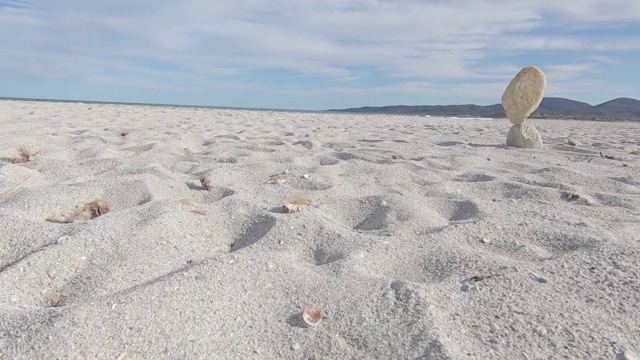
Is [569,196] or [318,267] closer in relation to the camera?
[318,267]

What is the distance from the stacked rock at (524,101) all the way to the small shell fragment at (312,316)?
3672mm

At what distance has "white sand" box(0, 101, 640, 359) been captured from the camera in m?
1.12

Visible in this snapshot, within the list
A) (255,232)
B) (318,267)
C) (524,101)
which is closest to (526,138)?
(524,101)

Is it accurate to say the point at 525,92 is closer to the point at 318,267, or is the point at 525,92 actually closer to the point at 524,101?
the point at 524,101

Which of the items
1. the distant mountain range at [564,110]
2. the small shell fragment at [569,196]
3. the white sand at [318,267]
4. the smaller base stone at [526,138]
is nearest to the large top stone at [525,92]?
the smaller base stone at [526,138]

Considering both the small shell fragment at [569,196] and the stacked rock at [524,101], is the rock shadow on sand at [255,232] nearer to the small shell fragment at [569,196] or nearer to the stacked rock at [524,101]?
the small shell fragment at [569,196]

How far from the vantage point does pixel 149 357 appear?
1.06 m

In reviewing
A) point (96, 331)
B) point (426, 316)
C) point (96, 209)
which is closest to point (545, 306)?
point (426, 316)

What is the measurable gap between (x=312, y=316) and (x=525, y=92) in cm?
391

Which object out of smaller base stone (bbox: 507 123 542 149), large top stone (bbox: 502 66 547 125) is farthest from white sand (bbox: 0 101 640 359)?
large top stone (bbox: 502 66 547 125)

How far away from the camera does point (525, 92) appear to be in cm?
452

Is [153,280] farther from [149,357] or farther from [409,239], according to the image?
[409,239]

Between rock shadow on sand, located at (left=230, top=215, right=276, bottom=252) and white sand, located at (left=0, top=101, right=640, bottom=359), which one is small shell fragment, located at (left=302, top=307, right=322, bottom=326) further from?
rock shadow on sand, located at (left=230, top=215, right=276, bottom=252)

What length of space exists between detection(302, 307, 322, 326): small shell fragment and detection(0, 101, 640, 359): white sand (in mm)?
21
